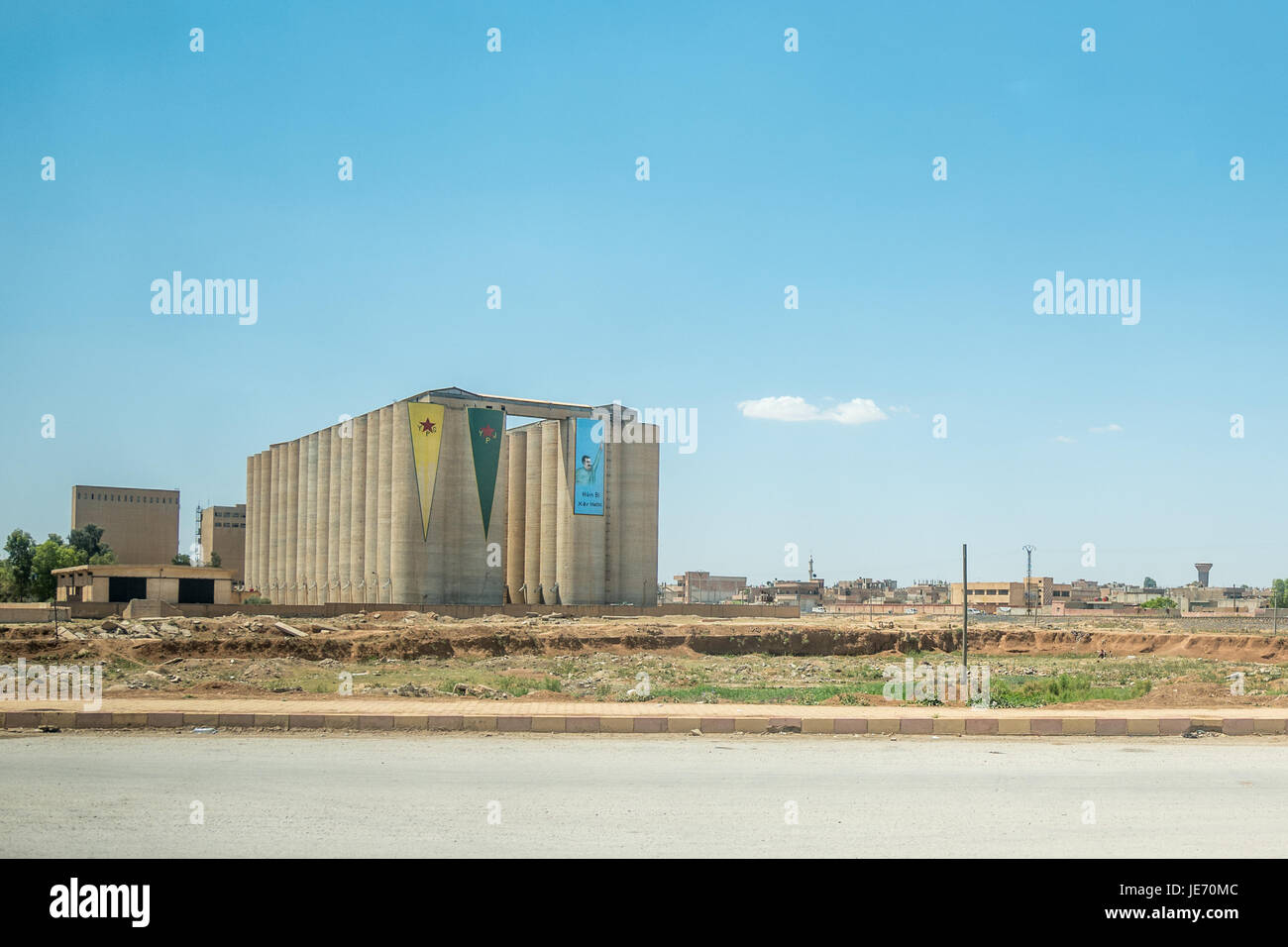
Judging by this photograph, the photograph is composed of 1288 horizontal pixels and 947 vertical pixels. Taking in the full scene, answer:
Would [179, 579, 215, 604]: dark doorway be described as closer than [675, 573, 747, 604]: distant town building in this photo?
Yes

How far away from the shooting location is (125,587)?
6788cm

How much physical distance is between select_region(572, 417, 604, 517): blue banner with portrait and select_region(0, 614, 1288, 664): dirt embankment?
20068mm

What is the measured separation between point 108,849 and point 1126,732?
42.1 feet

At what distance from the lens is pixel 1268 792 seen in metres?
9.84

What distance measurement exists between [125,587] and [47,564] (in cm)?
3385

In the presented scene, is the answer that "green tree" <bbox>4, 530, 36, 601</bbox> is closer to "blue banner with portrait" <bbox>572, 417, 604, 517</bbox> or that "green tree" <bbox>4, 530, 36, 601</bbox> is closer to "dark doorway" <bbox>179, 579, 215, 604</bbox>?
"dark doorway" <bbox>179, 579, 215, 604</bbox>

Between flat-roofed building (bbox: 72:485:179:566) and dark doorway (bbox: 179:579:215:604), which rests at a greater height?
flat-roofed building (bbox: 72:485:179:566)

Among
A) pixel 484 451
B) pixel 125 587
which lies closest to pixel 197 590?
pixel 125 587

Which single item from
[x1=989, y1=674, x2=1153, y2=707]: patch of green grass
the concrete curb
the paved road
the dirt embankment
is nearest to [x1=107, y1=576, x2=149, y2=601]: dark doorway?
the dirt embankment

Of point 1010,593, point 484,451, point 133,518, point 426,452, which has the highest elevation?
point 484,451

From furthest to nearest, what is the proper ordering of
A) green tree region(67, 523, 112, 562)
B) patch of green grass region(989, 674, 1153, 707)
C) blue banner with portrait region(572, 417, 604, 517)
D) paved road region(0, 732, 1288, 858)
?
1. green tree region(67, 523, 112, 562)
2. blue banner with portrait region(572, 417, 604, 517)
3. patch of green grass region(989, 674, 1153, 707)
4. paved road region(0, 732, 1288, 858)

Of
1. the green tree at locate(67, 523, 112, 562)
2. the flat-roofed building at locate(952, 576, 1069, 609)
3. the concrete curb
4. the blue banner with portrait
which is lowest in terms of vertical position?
the flat-roofed building at locate(952, 576, 1069, 609)

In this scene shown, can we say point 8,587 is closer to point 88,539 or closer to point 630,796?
point 88,539

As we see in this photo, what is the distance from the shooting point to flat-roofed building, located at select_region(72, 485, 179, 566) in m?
142
